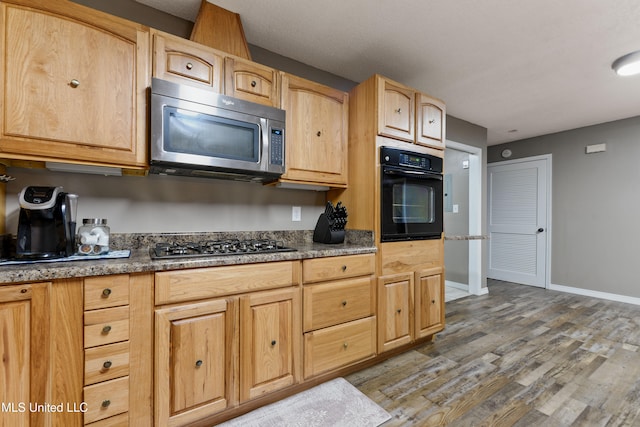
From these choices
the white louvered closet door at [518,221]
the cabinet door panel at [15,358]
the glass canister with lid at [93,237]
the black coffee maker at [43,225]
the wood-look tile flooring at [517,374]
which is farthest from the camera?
the white louvered closet door at [518,221]

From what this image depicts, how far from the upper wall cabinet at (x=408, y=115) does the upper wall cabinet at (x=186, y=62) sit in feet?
3.86

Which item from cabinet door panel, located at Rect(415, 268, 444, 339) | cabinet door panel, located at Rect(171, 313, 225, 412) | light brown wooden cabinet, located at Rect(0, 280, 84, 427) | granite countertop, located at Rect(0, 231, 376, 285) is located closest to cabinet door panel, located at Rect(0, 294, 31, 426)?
light brown wooden cabinet, located at Rect(0, 280, 84, 427)

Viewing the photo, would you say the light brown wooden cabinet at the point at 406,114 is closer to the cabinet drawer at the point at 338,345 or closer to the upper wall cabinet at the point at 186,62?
the upper wall cabinet at the point at 186,62

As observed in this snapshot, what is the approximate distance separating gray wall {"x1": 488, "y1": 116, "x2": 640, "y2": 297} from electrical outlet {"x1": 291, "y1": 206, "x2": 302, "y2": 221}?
4.37 m

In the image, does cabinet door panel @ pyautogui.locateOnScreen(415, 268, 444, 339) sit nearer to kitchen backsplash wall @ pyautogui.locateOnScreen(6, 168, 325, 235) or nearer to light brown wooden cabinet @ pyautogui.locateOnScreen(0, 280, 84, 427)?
kitchen backsplash wall @ pyautogui.locateOnScreen(6, 168, 325, 235)

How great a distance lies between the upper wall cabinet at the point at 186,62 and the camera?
1.61 m

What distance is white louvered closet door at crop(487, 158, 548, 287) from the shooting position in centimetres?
457

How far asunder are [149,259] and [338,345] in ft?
4.32

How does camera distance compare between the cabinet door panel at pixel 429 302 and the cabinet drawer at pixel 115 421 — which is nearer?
the cabinet drawer at pixel 115 421

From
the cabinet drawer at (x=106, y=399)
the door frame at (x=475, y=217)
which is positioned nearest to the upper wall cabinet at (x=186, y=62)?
the cabinet drawer at (x=106, y=399)

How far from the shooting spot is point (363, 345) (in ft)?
6.79

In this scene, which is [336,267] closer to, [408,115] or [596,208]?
[408,115]

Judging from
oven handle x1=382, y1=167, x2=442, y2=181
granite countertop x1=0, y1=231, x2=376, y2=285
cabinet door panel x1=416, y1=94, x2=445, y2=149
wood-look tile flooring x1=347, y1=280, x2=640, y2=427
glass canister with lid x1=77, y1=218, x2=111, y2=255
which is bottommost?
wood-look tile flooring x1=347, y1=280, x2=640, y2=427

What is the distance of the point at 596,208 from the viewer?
404cm
